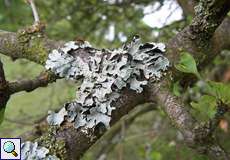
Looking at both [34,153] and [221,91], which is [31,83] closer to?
[34,153]

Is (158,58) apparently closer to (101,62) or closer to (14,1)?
(101,62)

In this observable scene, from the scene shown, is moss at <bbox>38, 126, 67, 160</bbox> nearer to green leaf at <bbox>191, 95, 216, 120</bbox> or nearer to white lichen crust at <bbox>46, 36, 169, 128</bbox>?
white lichen crust at <bbox>46, 36, 169, 128</bbox>

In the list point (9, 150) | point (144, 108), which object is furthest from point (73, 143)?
point (144, 108)

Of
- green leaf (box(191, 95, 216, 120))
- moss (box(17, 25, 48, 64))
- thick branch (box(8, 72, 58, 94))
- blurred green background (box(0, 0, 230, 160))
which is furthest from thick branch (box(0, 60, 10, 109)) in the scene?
blurred green background (box(0, 0, 230, 160))

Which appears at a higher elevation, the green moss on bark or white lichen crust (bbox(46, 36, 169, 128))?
the green moss on bark

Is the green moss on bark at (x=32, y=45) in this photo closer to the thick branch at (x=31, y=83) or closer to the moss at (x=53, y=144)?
the thick branch at (x=31, y=83)

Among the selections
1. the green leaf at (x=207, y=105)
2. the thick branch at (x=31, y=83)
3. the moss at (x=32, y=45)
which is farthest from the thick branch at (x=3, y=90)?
the green leaf at (x=207, y=105)

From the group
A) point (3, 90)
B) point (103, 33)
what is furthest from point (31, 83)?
point (103, 33)
